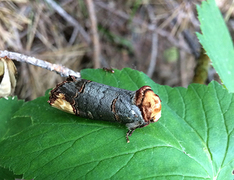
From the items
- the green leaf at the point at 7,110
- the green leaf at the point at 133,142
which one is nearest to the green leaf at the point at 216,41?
the green leaf at the point at 133,142

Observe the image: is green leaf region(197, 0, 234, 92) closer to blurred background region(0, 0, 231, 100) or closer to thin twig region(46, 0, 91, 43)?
blurred background region(0, 0, 231, 100)

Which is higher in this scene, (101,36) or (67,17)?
(67,17)

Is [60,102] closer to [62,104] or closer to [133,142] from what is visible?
[62,104]

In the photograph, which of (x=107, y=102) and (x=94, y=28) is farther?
(x=94, y=28)

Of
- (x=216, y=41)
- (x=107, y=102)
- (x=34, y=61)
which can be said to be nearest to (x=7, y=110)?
(x=34, y=61)

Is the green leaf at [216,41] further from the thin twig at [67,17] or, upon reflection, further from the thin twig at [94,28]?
the thin twig at [67,17]

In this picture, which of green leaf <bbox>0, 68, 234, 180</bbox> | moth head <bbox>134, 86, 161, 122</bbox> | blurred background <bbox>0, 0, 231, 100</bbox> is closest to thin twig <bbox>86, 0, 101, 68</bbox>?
blurred background <bbox>0, 0, 231, 100</bbox>

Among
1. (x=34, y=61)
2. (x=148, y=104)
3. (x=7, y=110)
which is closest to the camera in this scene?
(x=148, y=104)
